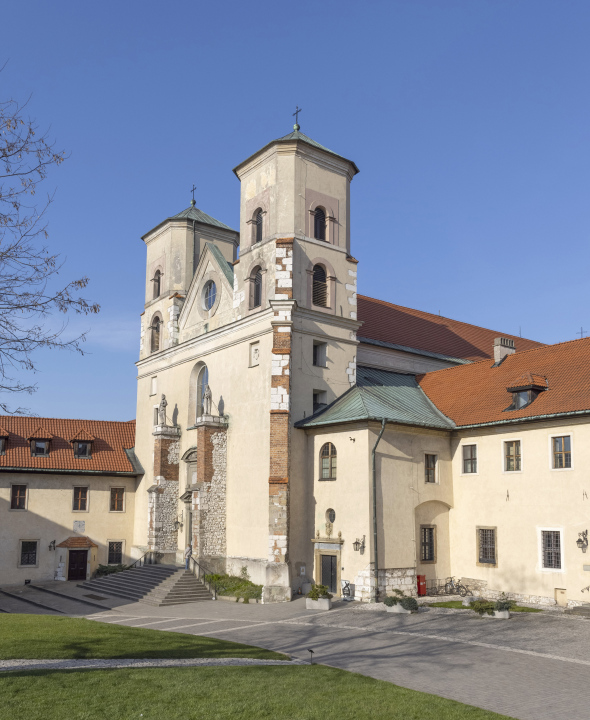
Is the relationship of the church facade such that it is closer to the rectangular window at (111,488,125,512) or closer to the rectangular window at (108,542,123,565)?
the rectangular window at (111,488,125,512)

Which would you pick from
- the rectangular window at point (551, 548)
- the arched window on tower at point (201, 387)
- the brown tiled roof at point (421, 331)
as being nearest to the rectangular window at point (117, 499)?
the arched window on tower at point (201, 387)

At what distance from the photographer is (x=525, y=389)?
28.7 meters

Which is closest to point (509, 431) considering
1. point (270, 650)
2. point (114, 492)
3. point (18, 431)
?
point (270, 650)

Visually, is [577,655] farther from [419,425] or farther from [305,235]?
[305,235]

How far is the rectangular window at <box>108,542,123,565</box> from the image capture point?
4081 centimetres

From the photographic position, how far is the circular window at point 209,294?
37381 mm

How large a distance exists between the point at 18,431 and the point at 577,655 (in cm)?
3248

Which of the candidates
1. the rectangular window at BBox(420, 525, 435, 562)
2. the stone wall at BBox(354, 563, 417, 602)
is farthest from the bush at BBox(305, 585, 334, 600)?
the rectangular window at BBox(420, 525, 435, 562)

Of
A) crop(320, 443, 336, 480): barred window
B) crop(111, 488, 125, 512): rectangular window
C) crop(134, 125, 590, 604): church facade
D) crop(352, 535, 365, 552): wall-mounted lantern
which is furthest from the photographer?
crop(111, 488, 125, 512): rectangular window

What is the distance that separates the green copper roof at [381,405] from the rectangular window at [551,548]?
606 cm

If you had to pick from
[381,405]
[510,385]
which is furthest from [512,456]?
[381,405]

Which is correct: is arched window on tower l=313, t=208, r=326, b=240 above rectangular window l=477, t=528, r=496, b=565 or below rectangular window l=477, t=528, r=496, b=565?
above

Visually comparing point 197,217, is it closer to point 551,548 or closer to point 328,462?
point 328,462

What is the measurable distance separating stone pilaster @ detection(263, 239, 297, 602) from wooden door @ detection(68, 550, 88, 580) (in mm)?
14496
